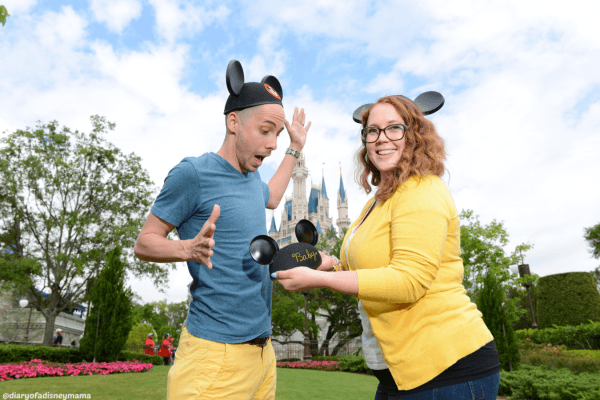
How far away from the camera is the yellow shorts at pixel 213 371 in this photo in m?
2.01

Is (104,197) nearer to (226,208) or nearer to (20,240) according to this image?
(20,240)

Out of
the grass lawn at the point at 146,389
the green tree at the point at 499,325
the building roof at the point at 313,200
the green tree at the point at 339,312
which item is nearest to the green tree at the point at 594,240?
the green tree at the point at 339,312

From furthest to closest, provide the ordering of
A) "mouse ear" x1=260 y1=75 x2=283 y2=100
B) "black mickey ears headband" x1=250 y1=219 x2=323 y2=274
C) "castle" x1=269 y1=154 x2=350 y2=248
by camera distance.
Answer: "castle" x1=269 y1=154 x2=350 y2=248 → "mouse ear" x1=260 y1=75 x2=283 y2=100 → "black mickey ears headband" x1=250 y1=219 x2=323 y2=274

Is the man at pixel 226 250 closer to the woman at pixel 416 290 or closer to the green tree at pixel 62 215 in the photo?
the woman at pixel 416 290

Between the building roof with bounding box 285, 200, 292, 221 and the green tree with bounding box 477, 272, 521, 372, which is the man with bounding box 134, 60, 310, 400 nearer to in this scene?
the green tree with bounding box 477, 272, 521, 372

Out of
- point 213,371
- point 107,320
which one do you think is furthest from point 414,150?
point 107,320

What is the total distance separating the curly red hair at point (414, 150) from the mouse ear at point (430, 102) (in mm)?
334

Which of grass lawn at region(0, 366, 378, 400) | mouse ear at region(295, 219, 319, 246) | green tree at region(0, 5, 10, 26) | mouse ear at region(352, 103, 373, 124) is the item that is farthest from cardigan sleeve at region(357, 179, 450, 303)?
grass lawn at region(0, 366, 378, 400)

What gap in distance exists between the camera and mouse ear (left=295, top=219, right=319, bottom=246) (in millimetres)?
2283

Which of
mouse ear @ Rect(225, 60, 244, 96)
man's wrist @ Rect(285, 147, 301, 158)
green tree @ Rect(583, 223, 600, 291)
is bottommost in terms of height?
Answer: man's wrist @ Rect(285, 147, 301, 158)

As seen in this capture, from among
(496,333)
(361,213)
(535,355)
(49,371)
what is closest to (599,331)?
(535,355)

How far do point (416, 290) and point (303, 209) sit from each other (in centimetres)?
8852

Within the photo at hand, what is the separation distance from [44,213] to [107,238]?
3656mm

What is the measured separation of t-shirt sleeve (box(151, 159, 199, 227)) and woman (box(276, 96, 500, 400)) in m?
0.86
